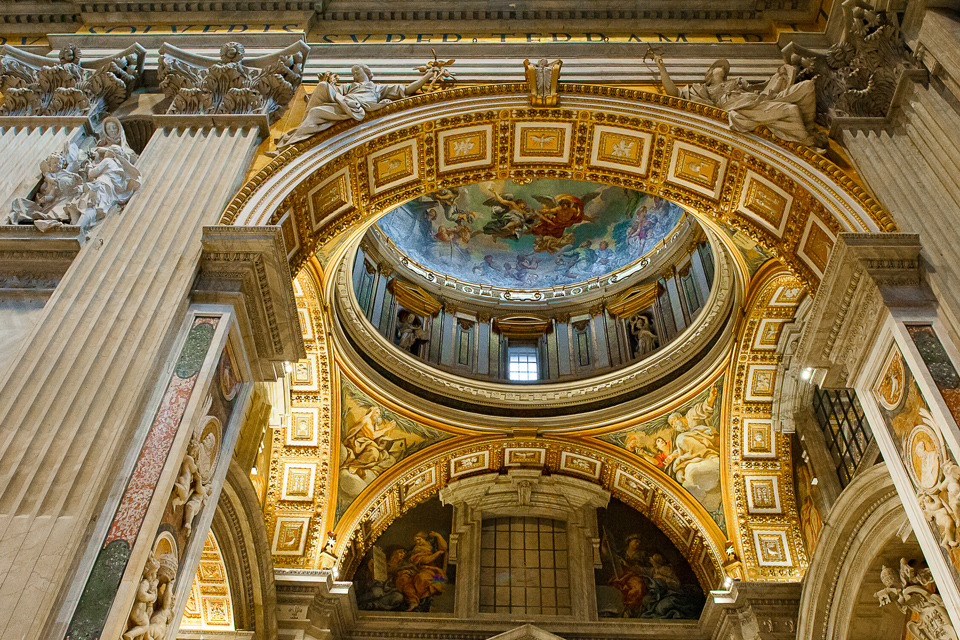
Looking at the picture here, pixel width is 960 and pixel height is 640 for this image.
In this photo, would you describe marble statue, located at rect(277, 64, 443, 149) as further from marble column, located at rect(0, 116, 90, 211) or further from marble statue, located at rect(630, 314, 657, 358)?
marble statue, located at rect(630, 314, 657, 358)

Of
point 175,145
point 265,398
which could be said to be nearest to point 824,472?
point 265,398

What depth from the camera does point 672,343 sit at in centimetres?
1480

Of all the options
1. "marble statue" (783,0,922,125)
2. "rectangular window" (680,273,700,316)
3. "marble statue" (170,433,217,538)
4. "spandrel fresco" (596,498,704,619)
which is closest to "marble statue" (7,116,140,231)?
"marble statue" (170,433,217,538)

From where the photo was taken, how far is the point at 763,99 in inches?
374

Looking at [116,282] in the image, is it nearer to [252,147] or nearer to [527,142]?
[252,147]

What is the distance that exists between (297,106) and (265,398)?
193 inches

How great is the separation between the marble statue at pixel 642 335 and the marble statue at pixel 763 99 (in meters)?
6.53

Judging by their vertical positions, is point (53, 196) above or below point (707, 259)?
below

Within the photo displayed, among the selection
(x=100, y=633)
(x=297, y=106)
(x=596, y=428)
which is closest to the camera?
(x=100, y=633)

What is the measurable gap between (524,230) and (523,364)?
354 centimetres

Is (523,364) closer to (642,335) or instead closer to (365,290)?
(642,335)

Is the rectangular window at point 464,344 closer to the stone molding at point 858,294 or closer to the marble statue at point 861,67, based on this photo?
the marble statue at point 861,67

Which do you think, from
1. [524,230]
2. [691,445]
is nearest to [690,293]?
[691,445]

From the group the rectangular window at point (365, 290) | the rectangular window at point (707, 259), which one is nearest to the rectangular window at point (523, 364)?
the rectangular window at point (365, 290)
